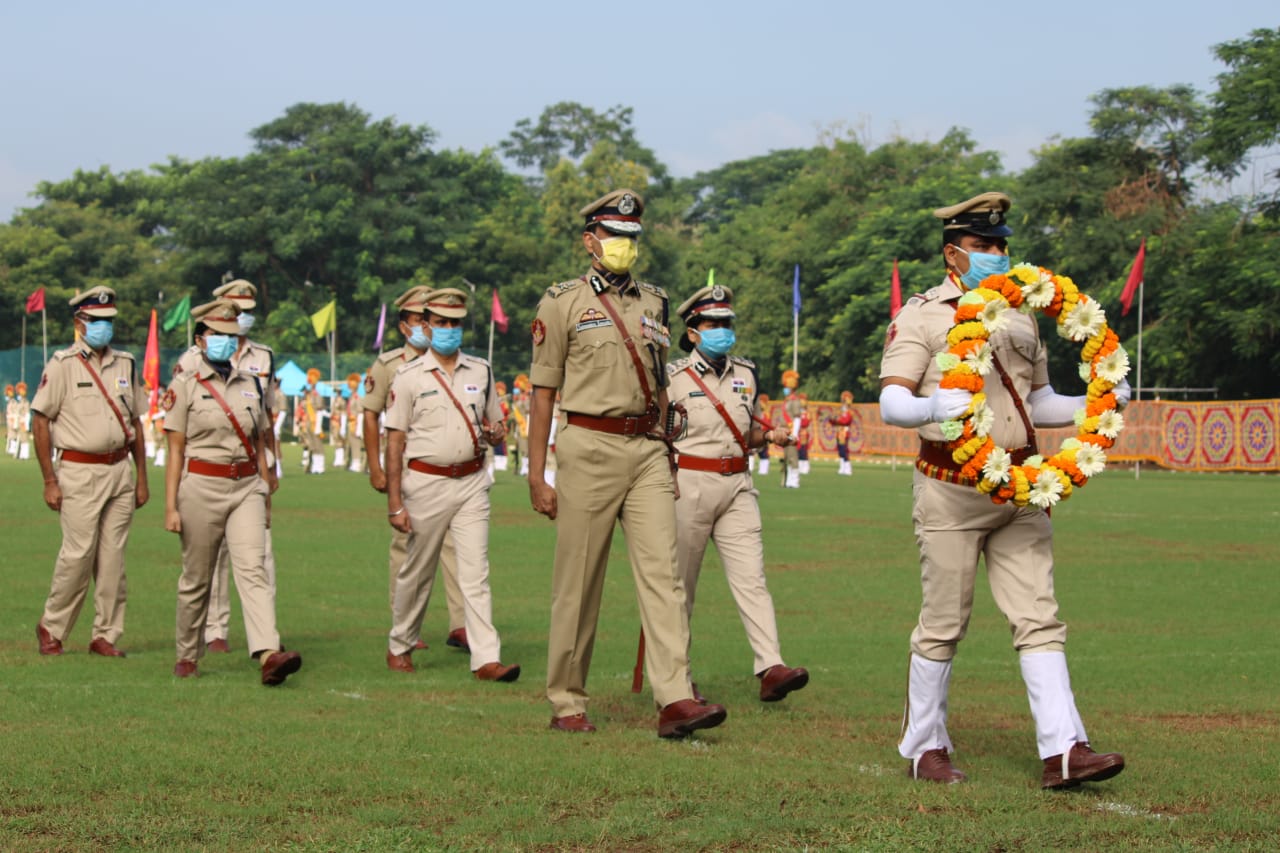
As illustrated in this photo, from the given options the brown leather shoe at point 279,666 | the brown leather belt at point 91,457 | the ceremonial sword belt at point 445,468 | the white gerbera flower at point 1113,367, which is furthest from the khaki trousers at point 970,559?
the brown leather belt at point 91,457

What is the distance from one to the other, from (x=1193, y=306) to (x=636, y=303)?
43.3m

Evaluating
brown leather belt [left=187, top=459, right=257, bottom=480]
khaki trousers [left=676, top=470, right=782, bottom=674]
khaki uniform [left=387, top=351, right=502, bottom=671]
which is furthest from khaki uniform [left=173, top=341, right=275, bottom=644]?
khaki trousers [left=676, top=470, right=782, bottom=674]

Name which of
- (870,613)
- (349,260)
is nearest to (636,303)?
(870,613)

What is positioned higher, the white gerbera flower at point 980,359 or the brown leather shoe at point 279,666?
A: the white gerbera flower at point 980,359

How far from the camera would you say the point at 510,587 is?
1586 cm

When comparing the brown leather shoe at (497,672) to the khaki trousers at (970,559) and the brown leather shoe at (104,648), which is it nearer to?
the brown leather shoe at (104,648)

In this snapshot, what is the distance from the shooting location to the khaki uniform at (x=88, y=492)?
11.4 meters

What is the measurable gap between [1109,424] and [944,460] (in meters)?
0.70

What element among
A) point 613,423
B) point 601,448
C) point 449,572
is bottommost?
point 449,572

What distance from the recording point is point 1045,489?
21.9 ft

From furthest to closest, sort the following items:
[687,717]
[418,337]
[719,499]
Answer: [418,337]
[719,499]
[687,717]

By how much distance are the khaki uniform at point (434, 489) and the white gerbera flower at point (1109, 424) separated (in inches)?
183

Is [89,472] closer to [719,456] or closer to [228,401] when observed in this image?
[228,401]

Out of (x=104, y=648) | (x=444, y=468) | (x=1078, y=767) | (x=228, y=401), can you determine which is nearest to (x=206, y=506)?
(x=228, y=401)
